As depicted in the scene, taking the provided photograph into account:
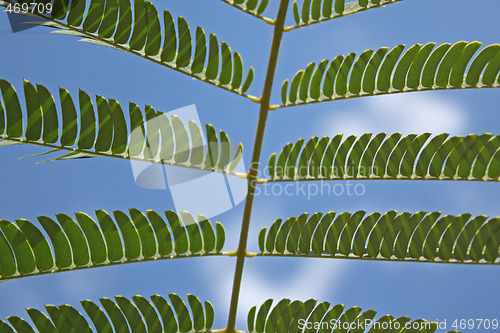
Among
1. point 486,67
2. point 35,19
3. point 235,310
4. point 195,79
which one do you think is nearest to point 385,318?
point 235,310

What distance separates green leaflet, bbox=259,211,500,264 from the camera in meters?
1.71

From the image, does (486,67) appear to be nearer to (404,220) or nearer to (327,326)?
(404,220)

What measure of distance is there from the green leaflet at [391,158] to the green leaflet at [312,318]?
0.52 m

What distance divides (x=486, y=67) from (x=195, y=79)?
119 cm

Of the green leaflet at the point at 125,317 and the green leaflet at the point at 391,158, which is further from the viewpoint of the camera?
the green leaflet at the point at 391,158

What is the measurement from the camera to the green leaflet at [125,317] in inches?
59.7

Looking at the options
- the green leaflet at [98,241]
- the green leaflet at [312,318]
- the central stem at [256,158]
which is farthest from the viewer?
the green leaflet at [312,318]

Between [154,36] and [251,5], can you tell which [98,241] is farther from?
[251,5]

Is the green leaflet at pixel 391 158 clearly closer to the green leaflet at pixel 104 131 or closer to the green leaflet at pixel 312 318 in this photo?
the green leaflet at pixel 104 131

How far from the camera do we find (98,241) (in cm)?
160

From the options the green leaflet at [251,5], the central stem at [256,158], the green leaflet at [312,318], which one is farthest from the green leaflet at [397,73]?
the green leaflet at [312,318]

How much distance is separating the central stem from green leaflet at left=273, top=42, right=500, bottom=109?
119mm

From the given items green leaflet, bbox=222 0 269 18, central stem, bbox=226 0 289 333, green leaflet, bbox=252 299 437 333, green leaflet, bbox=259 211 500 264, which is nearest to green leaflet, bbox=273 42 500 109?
central stem, bbox=226 0 289 333

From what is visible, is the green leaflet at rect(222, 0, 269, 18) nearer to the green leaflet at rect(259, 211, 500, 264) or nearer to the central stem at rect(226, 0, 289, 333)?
the central stem at rect(226, 0, 289, 333)
